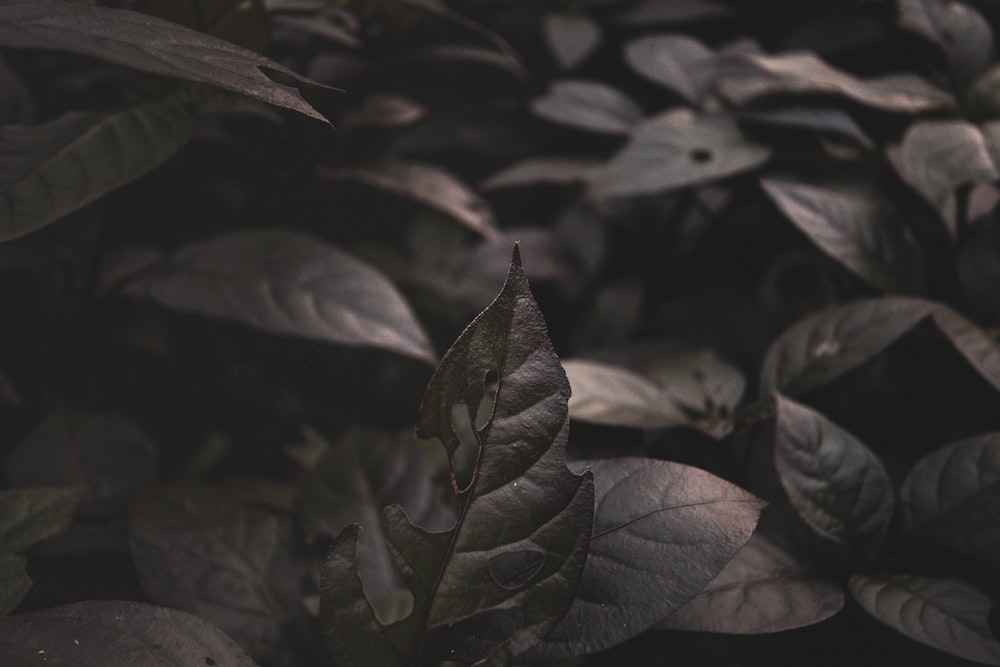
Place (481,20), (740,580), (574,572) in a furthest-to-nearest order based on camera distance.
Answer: (481,20)
(740,580)
(574,572)

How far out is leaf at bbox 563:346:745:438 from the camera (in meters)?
0.70

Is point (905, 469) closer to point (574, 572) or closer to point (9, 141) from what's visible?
point (574, 572)

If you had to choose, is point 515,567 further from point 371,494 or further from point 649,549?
point 371,494

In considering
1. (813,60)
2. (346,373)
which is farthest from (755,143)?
(346,373)

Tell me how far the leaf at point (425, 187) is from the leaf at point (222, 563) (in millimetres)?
386

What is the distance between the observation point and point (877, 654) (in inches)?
25.6

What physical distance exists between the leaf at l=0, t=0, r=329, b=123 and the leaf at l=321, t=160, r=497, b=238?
0.45m

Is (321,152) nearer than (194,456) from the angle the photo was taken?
No

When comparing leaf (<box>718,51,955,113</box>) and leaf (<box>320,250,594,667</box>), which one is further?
leaf (<box>718,51,955,113</box>)

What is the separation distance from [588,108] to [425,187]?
0.87 ft

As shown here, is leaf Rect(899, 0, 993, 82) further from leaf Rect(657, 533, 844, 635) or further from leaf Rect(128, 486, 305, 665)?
leaf Rect(128, 486, 305, 665)

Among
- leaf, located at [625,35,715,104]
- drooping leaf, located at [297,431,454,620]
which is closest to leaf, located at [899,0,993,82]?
leaf, located at [625,35,715,104]

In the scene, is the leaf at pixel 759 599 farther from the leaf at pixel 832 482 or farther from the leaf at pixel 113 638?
the leaf at pixel 113 638

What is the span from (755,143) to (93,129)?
0.66m
